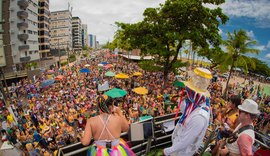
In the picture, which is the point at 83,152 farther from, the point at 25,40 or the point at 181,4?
the point at 25,40

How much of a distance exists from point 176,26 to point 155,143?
12.8m

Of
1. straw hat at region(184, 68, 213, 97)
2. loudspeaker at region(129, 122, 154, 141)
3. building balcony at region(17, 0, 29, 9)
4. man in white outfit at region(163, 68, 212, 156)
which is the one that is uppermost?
building balcony at region(17, 0, 29, 9)

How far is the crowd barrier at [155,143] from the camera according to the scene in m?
2.43

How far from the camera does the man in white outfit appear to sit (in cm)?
200

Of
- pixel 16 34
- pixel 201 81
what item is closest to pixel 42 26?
pixel 16 34

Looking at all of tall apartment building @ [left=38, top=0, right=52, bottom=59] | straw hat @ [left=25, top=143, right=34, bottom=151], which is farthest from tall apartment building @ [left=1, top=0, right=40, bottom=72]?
straw hat @ [left=25, top=143, right=34, bottom=151]

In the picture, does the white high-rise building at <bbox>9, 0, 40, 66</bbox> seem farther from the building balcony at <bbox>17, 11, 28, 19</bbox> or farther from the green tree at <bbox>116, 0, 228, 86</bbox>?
the green tree at <bbox>116, 0, 228, 86</bbox>

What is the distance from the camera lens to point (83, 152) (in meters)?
2.50

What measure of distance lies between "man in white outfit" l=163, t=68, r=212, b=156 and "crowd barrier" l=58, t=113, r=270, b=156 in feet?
1.28

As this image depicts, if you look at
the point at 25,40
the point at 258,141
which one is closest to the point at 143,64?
the point at 258,141

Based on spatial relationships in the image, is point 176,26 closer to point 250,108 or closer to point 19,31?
point 250,108

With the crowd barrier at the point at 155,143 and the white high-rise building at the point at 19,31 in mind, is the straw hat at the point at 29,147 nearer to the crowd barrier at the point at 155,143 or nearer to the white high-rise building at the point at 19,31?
the crowd barrier at the point at 155,143

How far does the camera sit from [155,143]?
3.16m

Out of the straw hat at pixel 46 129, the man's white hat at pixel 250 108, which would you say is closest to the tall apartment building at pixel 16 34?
the straw hat at pixel 46 129
